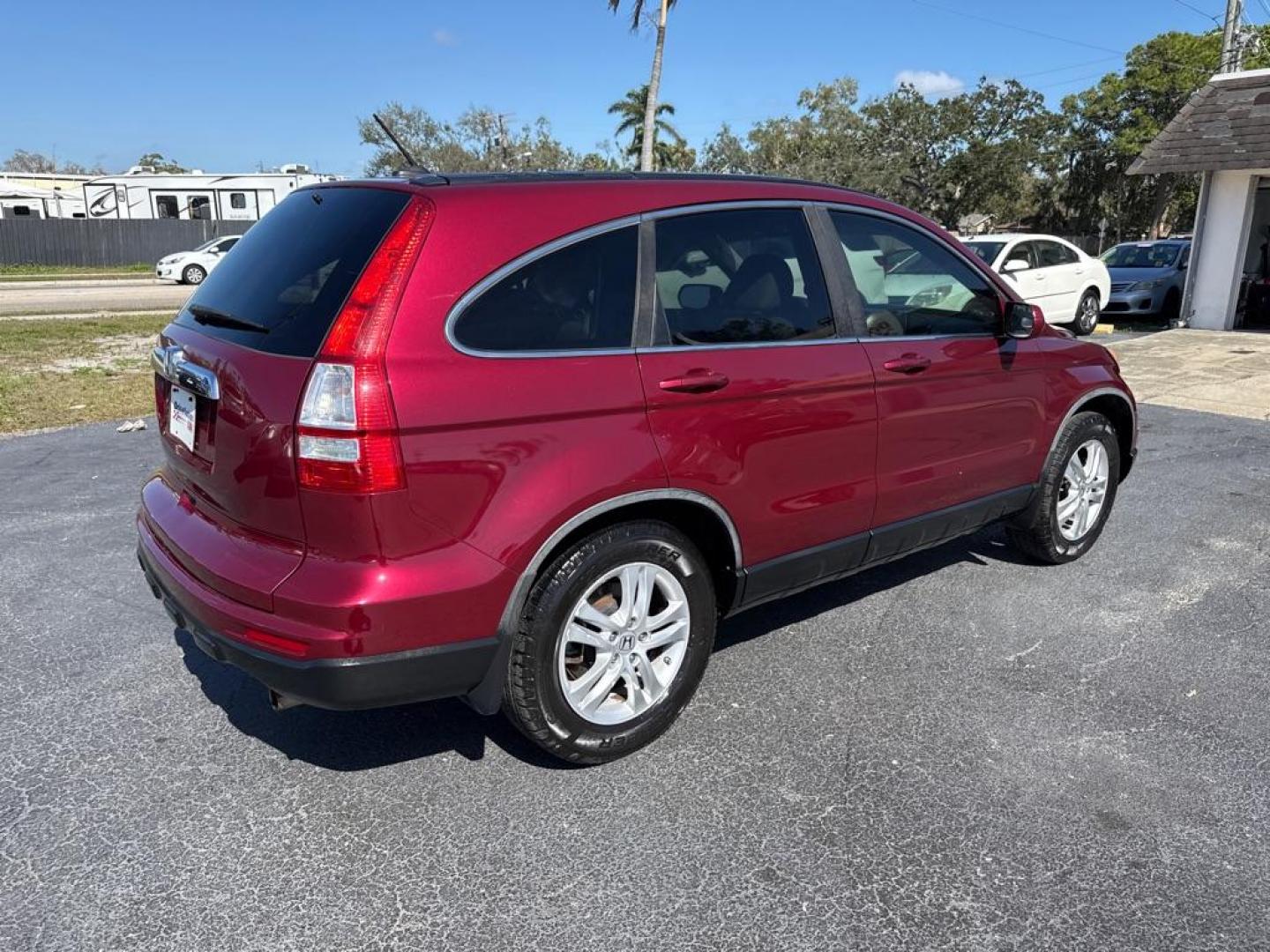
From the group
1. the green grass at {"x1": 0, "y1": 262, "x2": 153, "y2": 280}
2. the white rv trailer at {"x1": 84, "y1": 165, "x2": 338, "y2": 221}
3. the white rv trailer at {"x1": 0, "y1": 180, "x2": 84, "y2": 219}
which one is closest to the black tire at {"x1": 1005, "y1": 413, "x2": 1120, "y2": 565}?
the white rv trailer at {"x1": 84, "y1": 165, "x2": 338, "y2": 221}

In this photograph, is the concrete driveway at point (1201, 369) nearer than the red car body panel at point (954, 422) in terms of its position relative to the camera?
No

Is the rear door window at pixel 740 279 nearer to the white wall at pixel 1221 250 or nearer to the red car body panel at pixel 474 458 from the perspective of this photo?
the red car body panel at pixel 474 458

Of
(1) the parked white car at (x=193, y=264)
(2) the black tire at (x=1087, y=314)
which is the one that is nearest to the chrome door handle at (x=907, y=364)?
(2) the black tire at (x=1087, y=314)

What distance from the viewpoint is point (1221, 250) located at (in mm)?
14469

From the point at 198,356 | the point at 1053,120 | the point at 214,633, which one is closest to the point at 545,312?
the point at 198,356

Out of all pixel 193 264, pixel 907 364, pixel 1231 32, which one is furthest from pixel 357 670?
pixel 193 264

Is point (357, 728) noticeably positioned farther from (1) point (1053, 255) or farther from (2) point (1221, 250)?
(2) point (1221, 250)

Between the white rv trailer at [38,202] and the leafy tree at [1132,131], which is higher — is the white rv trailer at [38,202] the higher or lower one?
the lower one

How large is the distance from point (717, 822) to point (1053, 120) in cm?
5094

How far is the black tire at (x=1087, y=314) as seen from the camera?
14531 mm

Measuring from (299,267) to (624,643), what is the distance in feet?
5.05

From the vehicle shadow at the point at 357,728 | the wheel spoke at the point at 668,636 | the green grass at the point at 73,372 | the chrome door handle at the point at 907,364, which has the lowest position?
the vehicle shadow at the point at 357,728

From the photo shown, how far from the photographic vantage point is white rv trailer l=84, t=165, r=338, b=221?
32781 mm

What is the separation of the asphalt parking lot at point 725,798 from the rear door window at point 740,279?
4.47 feet
